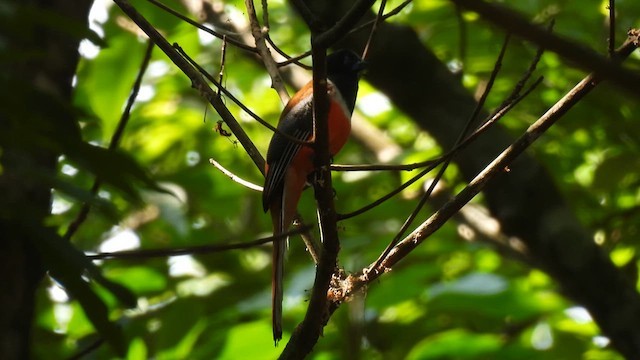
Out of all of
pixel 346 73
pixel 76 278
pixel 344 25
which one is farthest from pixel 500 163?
pixel 346 73

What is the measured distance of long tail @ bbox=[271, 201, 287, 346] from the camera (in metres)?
2.90

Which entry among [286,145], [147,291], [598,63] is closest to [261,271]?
[147,291]

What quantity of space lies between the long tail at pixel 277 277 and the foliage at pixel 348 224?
197mm

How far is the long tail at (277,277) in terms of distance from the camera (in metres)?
2.90

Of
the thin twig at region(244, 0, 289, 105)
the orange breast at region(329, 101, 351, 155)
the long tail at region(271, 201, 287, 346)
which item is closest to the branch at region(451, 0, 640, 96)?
the long tail at region(271, 201, 287, 346)

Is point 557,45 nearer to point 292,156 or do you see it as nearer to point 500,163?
point 500,163

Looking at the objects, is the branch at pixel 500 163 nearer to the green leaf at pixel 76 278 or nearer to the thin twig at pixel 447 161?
the thin twig at pixel 447 161

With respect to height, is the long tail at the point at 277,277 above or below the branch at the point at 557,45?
above

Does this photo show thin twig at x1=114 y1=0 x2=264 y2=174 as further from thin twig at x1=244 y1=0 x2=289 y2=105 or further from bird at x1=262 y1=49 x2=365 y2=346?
bird at x1=262 y1=49 x2=365 y2=346

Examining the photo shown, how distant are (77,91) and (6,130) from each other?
12.1 feet

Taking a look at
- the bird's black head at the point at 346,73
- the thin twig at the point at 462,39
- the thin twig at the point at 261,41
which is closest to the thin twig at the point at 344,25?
the thin twig at the point at 261,41

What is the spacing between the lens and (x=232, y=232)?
6.77 meters

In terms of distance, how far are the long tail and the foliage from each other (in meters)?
0.20

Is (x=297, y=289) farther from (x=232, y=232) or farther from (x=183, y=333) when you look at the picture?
(x=232, y=232)
